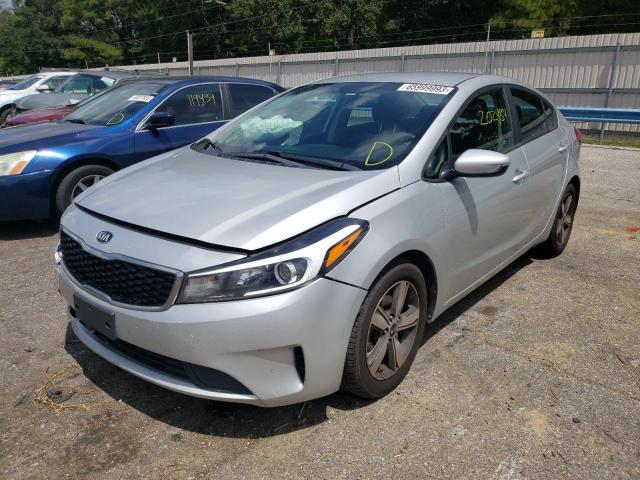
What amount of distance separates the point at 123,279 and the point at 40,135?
3936 mm

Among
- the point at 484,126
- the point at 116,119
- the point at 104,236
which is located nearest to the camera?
the point at 104,236

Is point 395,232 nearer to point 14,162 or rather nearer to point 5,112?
point 14,162

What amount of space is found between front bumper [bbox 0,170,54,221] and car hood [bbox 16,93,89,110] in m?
6.45

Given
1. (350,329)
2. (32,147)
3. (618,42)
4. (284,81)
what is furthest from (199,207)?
(284,81)

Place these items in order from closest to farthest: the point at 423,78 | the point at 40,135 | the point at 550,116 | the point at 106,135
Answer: the point at 423,78 → the point at 550,116 → the point at 40,135 → the point at 106,135

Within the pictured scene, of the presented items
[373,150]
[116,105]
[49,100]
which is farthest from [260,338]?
[49,100]

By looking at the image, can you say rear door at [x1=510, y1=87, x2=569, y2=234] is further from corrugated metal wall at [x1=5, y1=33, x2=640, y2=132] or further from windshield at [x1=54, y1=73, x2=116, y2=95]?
corrugated metal wall at [x1=5, y1=33, x2=640, y2=132]

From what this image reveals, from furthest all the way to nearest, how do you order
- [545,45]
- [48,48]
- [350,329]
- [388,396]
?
1. [48,48]
2. [545,45]
3. [388,396]
4. [350,329]

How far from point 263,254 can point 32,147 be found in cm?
407

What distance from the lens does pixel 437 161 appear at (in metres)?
3.12

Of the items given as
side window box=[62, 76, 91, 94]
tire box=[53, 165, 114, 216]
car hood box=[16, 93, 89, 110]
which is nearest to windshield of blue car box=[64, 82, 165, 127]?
tire box=[53, 165, 114, 216]

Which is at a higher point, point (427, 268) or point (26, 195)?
point (427, 268)

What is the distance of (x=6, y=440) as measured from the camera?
8.30 feet

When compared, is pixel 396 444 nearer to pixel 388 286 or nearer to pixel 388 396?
pixel 388 396
